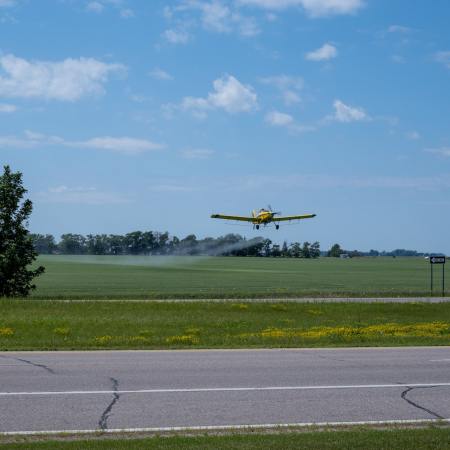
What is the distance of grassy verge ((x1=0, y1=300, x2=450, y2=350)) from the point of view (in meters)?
20.4

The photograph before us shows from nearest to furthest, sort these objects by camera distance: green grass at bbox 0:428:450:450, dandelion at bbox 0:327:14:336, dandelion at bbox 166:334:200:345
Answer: green grass at bbox 0:428:450:450 → dandelion at bbox 166:334:200:345 → dandelion at bbox 0:327:14:336

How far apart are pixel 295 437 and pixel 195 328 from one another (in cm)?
1546

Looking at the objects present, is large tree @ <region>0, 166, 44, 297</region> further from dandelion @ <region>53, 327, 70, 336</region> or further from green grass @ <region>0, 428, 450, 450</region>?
green grass @ <region>0, 428, 450, 450</region>

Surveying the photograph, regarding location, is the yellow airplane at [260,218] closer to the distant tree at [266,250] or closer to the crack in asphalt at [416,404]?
the crack in asphalt at [416,404]

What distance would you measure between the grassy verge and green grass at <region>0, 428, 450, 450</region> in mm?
10470

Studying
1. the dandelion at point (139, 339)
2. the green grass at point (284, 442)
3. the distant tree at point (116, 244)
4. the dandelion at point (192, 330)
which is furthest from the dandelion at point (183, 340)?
the distant tree at point (116, 244)

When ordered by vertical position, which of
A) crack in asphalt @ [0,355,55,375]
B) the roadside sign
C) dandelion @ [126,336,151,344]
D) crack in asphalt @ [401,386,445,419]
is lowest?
dandelion @ [126,336,151,344]

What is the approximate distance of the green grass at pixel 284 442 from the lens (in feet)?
27.5

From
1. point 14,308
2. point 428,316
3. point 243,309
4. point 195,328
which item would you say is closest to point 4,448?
point 195,328

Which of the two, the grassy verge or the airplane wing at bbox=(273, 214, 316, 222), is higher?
the airplane wing at bbox=(273, 214, 316, 222)

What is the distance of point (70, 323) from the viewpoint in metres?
24.4

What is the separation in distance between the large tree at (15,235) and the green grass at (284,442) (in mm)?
33507

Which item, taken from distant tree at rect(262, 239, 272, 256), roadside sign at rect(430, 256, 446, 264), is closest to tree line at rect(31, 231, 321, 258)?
distant tree at rect(262, 239, 272, 256)

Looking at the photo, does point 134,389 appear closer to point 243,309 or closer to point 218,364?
point 218,364
